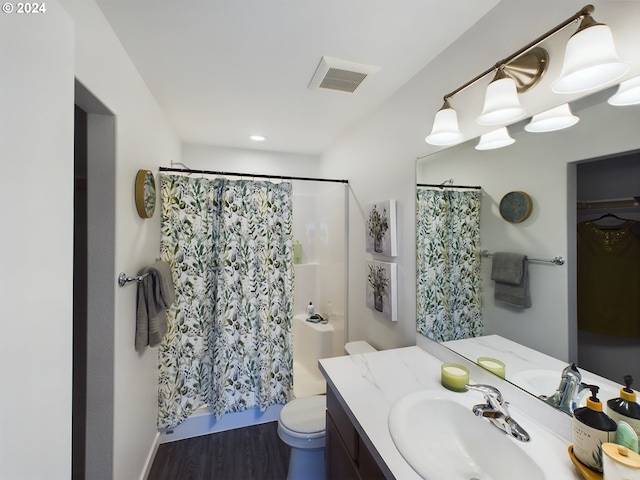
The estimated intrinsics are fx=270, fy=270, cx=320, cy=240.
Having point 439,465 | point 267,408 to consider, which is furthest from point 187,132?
point 439,465

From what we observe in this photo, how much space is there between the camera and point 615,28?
2.49 feet

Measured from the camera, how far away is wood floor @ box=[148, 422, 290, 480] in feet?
5.53

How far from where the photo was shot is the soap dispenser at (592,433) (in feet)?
2.11

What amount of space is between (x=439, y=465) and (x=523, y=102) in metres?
1.28

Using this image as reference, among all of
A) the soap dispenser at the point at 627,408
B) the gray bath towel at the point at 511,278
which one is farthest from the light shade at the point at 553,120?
the soap dispenser at the point at 627,408

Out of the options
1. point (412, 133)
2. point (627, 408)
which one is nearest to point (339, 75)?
point (412, 133)

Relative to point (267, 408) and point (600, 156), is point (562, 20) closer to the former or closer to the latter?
point (600, 156)

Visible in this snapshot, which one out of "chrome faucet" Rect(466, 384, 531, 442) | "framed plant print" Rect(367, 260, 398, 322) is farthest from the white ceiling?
"chrome faucet" Rect(466, 384, 531, 442)

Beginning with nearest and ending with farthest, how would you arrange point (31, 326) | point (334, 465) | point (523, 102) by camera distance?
1. point (31, 326)
2. point (523, 102)
3. point (334, 465)

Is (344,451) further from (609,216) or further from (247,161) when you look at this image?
(247,161)

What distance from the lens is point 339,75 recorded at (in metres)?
1.54

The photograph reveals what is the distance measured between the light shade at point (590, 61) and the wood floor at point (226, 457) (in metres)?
2.34

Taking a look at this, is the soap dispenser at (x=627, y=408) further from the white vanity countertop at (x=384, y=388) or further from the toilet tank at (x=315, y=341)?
the toilet tank at (x=315, y=341)

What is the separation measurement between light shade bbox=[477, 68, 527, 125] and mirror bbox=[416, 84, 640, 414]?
0.07 meters
